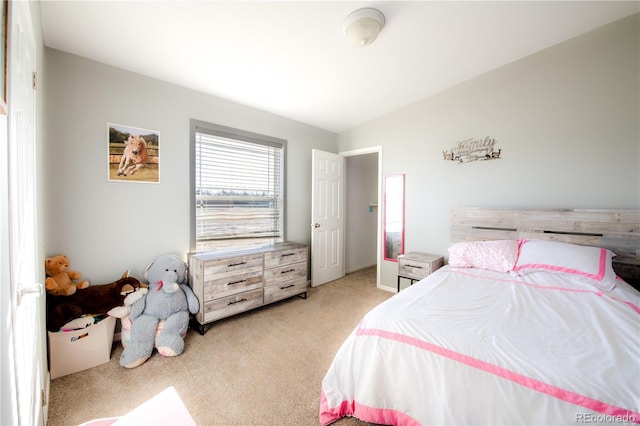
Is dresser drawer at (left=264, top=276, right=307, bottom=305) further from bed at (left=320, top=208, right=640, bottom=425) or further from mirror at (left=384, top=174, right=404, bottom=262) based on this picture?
bed at (left=320, top=208, right=640, bottom=425)

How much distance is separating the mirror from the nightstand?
1.57 feet

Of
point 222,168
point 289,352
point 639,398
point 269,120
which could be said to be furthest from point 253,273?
point 639,398

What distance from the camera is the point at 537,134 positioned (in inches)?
102

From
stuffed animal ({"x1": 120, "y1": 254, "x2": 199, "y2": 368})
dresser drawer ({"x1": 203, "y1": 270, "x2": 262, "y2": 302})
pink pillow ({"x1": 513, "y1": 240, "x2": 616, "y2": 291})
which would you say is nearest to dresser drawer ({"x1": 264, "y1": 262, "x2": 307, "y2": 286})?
dresser drawer ({"x1": 203, "y1": 270, "x2": 262, "y2": 302})

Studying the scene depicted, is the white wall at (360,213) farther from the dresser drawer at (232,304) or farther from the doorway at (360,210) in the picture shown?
the dresser drawer at (232,304)

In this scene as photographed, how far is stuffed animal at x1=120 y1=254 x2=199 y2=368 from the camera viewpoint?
199cm

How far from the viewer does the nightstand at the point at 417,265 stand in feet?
9.43

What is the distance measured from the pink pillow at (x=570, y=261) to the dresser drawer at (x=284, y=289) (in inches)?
87.8

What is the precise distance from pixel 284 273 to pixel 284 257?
0.19m

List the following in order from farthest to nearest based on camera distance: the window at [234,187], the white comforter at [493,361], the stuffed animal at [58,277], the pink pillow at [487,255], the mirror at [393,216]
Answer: the mirror at [393,216] → the window at [234,187] → the pink pillow at [487,255] → the stuffed animal at [58,277] → the white comforter at [493,361]

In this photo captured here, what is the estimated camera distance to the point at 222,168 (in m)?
3.00

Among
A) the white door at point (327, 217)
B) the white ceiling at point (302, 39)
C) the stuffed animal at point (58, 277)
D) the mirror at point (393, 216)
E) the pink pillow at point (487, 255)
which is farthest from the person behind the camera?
the white door at point (327, 217)

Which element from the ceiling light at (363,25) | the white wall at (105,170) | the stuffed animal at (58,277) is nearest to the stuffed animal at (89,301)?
the stuffed animal at (58,277)

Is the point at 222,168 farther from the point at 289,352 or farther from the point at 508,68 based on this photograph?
the point at 508,68
